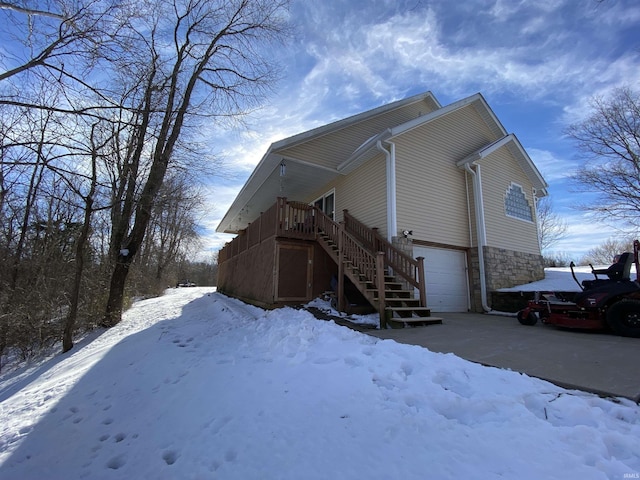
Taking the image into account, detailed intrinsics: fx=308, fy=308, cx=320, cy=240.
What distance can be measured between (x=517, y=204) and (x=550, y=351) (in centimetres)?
879

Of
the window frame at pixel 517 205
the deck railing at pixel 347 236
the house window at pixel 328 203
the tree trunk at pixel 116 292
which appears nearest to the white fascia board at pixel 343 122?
the deck railing at pixel 347 236

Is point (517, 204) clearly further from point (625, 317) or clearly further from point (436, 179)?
point (625, 317)

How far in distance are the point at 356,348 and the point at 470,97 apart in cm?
1001

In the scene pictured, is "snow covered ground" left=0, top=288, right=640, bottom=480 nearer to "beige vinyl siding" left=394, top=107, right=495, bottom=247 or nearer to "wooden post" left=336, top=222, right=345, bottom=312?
"wooden post" left=336, top=222, right=345, bottom=312

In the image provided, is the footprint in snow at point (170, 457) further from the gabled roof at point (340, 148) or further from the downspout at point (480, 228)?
the downspout at point (480, 228)

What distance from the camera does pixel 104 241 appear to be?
11.7m

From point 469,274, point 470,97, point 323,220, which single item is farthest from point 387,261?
point 470,97

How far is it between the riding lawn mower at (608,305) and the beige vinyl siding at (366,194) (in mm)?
4103

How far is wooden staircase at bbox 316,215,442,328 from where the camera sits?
20.1 feet

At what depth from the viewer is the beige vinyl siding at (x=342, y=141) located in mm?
9359

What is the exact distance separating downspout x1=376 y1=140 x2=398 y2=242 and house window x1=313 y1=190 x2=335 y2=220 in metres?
2.89

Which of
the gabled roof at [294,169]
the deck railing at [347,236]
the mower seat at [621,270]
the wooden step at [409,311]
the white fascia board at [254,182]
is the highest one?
the gabled roof at [294,169]

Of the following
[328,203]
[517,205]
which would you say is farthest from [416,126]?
[517,205]

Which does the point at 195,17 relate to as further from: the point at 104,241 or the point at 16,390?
the point at 16,390
